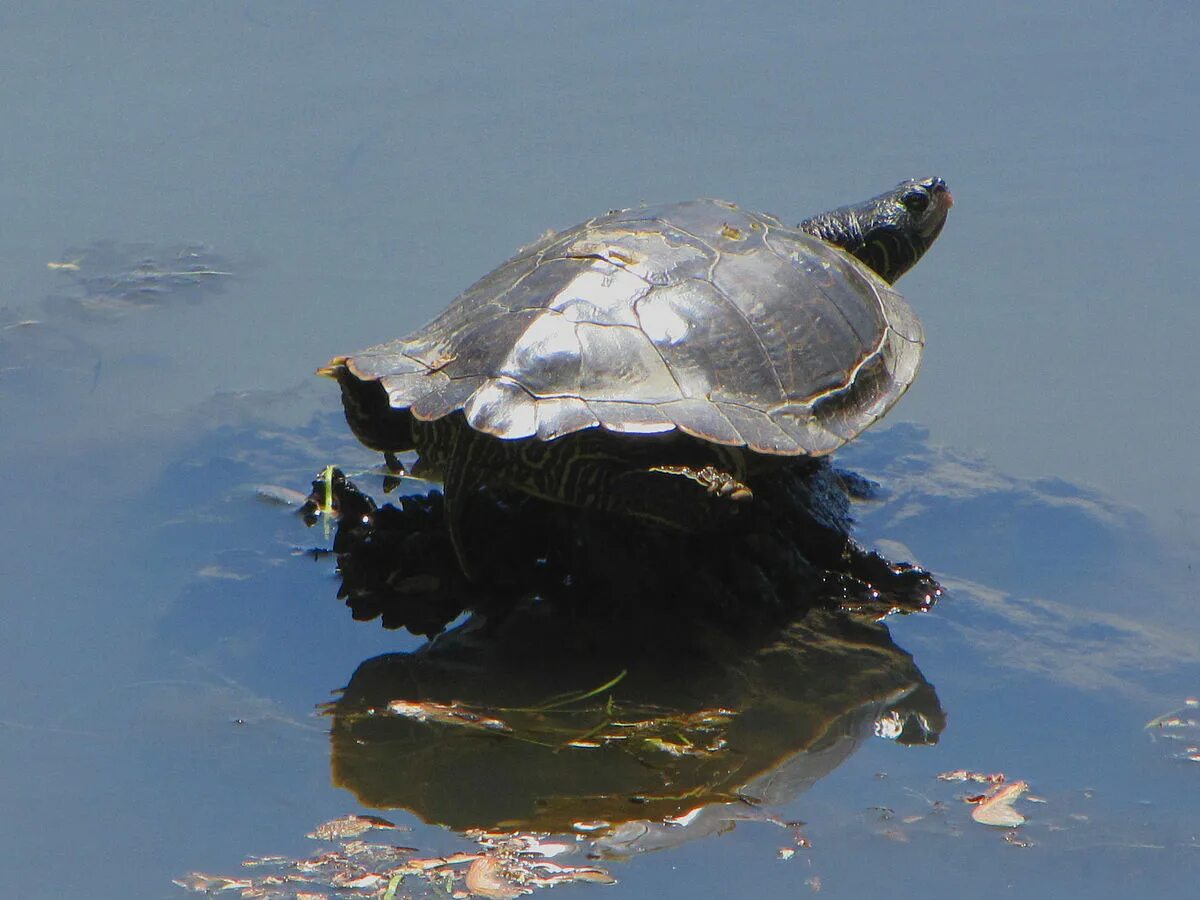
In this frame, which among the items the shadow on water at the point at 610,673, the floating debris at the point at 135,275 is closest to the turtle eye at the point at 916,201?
the shadow on water at the point at 610,673

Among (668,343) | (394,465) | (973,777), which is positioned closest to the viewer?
(973,777)

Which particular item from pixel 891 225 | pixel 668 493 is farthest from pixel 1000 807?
pixel 891 225

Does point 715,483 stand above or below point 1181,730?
above

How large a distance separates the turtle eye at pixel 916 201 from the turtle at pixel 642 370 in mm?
1017

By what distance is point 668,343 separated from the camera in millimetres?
4078

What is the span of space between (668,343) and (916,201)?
2.15 meters

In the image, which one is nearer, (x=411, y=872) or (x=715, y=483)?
(x=411, y=872)

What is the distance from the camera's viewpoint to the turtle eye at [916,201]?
5.77m

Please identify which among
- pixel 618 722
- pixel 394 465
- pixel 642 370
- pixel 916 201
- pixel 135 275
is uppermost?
pixel 916 201

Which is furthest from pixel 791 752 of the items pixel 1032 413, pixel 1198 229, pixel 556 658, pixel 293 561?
pixel 1198 229

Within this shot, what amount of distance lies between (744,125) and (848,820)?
5.19m

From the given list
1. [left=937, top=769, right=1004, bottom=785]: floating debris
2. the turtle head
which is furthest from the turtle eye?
[left=937, top=769, right=1004, bottom=785]: floating debris

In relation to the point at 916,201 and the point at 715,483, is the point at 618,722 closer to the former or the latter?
the point at 715,483

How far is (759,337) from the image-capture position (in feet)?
14.2
